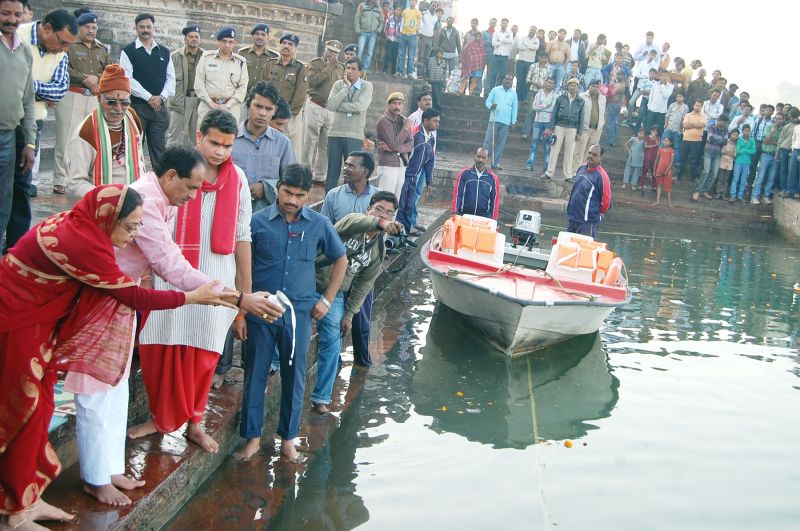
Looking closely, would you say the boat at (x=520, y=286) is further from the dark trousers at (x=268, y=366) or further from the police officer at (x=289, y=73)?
the dark trousers at (x=268, y=366)

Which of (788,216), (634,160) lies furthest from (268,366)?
(788,216)

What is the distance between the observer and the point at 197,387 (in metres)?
4.80

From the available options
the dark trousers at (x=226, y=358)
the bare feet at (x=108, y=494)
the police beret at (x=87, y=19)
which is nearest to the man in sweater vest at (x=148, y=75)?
the police beret at (x=87, y=19)

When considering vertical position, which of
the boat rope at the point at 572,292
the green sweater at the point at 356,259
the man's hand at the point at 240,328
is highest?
the green sweater at the point at 356,259

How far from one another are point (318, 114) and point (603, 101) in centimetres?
825

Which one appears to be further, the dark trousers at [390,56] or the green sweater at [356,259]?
the dark trousers at [390,56]

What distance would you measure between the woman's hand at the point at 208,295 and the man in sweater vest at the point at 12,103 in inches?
92.6

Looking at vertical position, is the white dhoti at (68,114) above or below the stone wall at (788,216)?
above

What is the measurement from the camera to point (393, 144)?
1116cm

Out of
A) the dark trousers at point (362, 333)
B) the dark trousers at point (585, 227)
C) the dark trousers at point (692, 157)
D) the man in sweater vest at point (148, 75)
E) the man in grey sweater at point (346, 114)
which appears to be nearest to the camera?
the dark trousers at point (362, 333)

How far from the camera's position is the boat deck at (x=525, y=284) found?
916 cm

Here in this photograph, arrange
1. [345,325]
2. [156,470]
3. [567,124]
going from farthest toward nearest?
[567,124]
[345,325]
[156,470]

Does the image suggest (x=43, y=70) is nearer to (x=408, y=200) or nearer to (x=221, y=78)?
(x=221, y=78)

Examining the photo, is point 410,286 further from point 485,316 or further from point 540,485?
point 540,485
